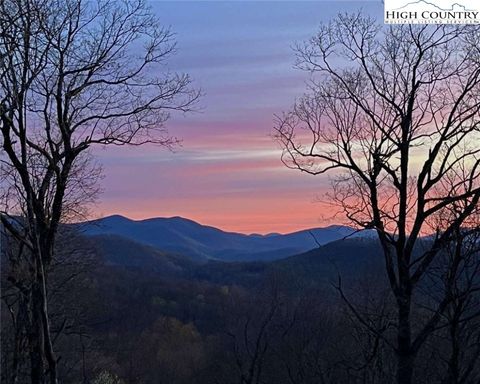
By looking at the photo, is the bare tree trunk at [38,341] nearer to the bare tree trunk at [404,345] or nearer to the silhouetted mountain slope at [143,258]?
the bare tree trunk at [404,345]

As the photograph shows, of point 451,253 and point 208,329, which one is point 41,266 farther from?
point 208,329

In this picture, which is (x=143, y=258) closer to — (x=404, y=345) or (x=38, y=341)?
(x=38, y=341)

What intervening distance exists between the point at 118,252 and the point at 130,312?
78.6m

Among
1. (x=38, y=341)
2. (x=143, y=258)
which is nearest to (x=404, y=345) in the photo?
(x=38, y=341)

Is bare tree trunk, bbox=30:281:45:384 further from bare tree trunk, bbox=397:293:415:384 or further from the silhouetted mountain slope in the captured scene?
the silhouetted mountain slope

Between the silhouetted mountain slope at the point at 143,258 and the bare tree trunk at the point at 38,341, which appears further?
the silhouetted mountain slope at the point at 143,258

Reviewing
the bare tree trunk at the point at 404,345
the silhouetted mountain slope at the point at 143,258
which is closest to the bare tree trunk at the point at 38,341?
the bare tree trunk at the point at 404,345

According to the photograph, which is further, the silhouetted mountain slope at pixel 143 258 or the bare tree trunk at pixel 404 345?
the silhouetted mountain slope at pixel 143 258

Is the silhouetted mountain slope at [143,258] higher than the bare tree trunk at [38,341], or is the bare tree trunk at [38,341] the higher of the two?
the silhouetted mountain slope at [143,258]

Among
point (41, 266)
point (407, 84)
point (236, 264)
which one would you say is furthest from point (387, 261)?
point (236, 264)

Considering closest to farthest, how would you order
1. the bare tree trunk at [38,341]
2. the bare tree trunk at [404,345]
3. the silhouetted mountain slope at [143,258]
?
the bare tree trunk at [404,345], the bare tree trunk at [38,341], the silhouetted mountain slope at [143,258]

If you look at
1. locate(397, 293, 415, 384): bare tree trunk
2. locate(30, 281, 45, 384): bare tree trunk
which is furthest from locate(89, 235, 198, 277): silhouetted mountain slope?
locate(397, 293, 415, 384): bare tree trunk

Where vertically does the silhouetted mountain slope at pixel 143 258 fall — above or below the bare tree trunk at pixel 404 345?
above

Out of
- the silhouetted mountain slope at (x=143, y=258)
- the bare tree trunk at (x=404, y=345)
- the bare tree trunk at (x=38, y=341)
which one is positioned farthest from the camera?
the silhouetted mountain slope at (x=143, y=258)
